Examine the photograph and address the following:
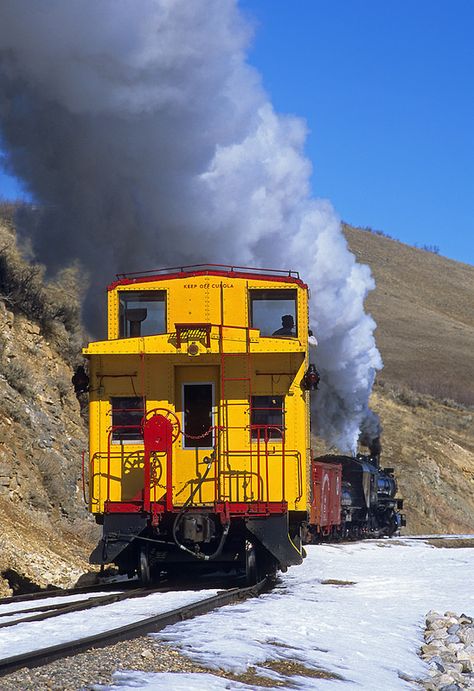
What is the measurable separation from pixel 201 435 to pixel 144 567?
1965 mm

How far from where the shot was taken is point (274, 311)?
588 inches

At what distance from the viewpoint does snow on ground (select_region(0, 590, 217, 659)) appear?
8.61 metres

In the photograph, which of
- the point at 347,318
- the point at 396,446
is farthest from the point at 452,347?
the point at 347,318

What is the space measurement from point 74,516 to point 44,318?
7.36 m

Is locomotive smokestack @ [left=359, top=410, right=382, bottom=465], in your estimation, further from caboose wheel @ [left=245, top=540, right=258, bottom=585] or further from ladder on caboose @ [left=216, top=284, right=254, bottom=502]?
ladder on caboose @ [left=216, top=284, right=254, bottom=502]

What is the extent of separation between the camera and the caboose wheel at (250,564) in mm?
14234

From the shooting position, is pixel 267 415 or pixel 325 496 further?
pixel 325 496

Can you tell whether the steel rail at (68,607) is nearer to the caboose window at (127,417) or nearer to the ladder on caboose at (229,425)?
the ladder on caboose at (229,425)

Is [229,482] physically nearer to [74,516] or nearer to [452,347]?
[74,516]

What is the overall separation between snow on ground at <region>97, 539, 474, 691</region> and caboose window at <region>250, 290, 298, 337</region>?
3623 mm

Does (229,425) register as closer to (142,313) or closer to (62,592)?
(142,313)

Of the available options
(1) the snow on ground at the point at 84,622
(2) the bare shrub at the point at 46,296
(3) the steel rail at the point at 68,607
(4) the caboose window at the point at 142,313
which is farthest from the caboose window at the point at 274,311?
(2) the bare shrub at the point at 46,296

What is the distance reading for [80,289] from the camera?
28.2 meters

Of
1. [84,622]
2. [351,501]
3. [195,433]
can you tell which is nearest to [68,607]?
[84,622]
